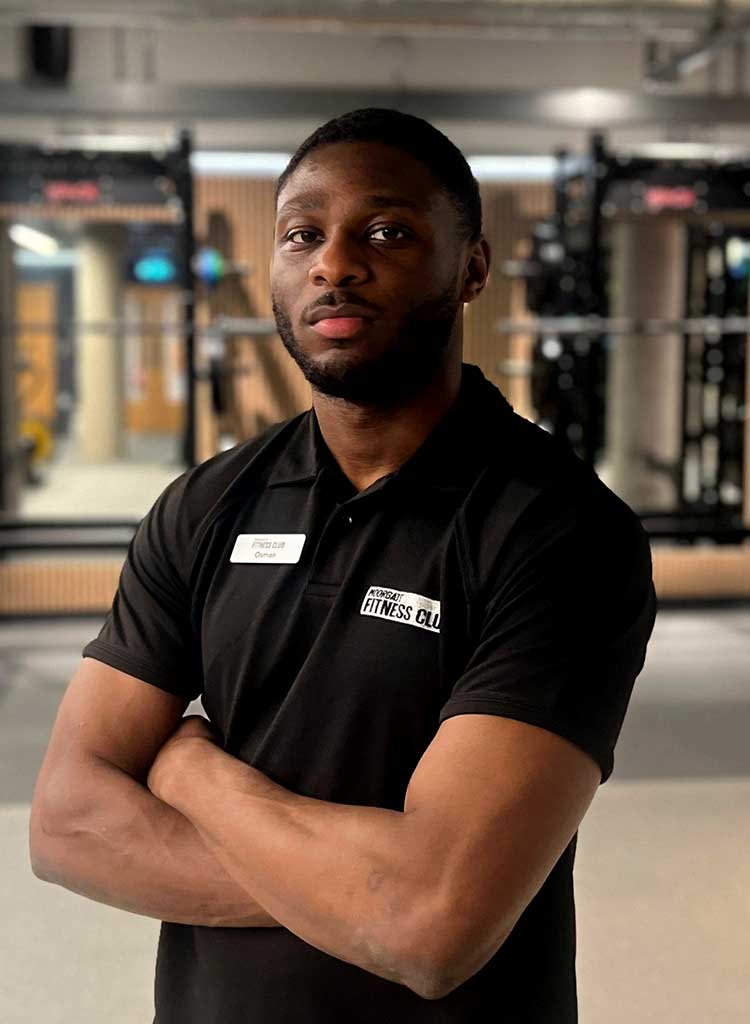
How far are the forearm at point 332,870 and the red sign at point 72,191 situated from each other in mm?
5428

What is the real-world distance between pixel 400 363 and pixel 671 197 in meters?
5.70

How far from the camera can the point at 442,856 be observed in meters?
1.10

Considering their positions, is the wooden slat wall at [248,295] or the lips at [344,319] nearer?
the lips at [344,319]

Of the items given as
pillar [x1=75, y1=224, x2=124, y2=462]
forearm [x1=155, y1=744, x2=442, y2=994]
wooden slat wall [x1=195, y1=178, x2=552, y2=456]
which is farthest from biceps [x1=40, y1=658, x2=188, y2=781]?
pillar [x1=75, y1=224, x2=124, y2=462]

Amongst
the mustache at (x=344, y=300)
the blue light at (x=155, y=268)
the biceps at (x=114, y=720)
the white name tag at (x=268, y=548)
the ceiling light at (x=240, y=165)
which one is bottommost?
the biceps at (x=114, y=720)

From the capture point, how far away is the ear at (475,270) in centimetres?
129

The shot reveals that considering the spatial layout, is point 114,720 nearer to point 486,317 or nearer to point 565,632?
point 565,632

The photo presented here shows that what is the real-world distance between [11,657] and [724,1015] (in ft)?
13.8

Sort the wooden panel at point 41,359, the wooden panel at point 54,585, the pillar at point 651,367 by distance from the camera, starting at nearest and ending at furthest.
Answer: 1. the wooden panel at point 54,585
2. the pillar at point 651,367
3. the wooden panel at point 41,359

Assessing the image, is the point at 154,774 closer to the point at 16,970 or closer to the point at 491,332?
the point at 16,970

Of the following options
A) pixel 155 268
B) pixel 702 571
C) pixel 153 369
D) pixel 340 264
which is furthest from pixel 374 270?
pixel 153 369

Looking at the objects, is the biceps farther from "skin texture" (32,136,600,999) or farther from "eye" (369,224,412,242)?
"eye" (369,224,412,242)

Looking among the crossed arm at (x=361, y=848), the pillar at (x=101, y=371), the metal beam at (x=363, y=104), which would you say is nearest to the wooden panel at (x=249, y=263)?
the metal beam at (x=363, y=104)

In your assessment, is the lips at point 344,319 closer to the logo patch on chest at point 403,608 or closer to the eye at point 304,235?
the eye at point 304,235
